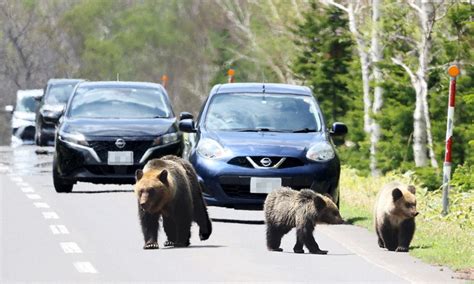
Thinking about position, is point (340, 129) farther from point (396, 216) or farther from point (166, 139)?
point (396, 216)

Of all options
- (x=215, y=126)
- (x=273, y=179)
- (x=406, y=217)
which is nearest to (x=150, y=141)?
(x=215, y=126)

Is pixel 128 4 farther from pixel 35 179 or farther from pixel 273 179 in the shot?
pixel 273 179

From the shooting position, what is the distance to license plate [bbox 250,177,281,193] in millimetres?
18484

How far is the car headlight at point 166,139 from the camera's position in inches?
917

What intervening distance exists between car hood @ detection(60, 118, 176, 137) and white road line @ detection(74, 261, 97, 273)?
355 inches

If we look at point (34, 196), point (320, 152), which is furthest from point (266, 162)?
point (34, 196)

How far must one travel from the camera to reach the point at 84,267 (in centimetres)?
1388

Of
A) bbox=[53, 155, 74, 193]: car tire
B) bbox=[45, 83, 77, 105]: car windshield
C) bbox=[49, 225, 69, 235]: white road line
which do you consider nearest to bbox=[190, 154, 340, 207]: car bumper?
bbox=[49, 225, 69, 235]: white road line

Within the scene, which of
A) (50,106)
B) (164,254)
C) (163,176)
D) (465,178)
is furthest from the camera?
(50,106)

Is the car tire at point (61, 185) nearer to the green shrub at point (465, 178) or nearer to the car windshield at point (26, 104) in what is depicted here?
the green shrub at point (465, 178)

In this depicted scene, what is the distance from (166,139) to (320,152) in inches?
193

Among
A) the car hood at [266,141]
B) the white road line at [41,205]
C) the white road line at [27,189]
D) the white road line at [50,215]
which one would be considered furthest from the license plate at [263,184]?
the white road line at [27,189]

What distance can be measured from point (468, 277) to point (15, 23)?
196 ft

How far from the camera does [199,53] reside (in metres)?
67.3
